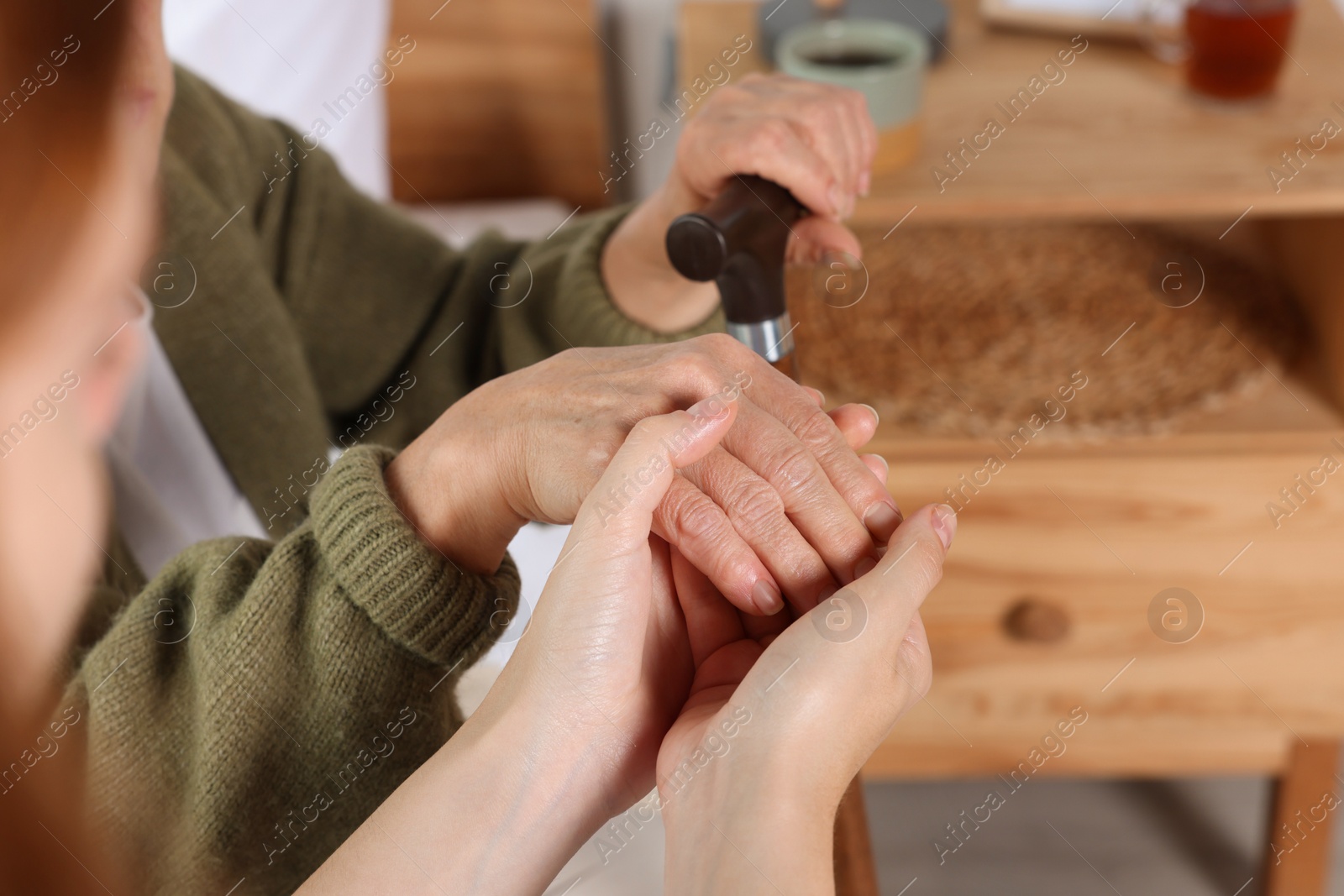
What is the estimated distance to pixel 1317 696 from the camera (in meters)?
0.91

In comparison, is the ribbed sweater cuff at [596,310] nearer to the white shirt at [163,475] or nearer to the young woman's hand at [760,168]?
the young woman's hand at [760,168]

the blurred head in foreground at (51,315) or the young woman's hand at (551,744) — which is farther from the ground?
the blurred head in foreground at (51,315)

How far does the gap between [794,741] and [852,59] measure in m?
0.63

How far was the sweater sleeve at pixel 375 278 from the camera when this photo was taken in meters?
0.66

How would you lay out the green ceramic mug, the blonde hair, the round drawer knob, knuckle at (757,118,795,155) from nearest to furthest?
the blonde hair → knuckle at (757,118,795,155) → the green ceramic mug → the round drawer knob

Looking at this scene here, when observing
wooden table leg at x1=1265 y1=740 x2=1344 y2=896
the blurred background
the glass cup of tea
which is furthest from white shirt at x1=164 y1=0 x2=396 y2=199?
wooden table leg at x1=1265 y1=740 x2=1344 y2=896

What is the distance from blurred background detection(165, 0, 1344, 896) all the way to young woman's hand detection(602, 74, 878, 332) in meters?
0.23

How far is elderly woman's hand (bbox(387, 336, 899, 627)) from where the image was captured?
1.30 ft

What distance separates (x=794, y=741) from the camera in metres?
0.35

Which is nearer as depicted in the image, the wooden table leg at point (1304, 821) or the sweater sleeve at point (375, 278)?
the sweater sleeve at point (375, 278)

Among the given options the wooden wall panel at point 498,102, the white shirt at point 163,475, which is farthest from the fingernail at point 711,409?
the wooden wall panel at point 498,102

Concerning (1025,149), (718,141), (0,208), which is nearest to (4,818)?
(0,208)

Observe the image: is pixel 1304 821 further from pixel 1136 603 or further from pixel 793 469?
pixel 793 469

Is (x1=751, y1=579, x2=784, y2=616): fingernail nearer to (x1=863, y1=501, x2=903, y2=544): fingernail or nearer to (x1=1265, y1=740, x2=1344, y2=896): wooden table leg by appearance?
(x1=863, y1=501, x2=903, y2=544): fingernail
